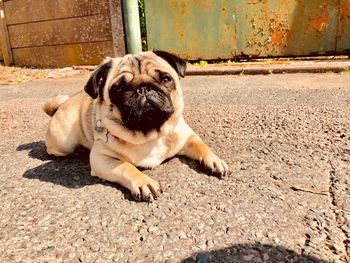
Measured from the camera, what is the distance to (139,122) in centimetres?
256

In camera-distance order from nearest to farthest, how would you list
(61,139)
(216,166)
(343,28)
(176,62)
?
(216,166) < (176,62) < (61,139) < (343,28)

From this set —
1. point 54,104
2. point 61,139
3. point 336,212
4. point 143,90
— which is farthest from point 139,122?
point 54,104

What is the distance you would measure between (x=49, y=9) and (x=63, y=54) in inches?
36.5

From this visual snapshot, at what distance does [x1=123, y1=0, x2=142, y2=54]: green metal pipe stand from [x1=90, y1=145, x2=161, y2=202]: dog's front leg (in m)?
4.27

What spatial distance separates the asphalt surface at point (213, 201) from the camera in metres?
1.85

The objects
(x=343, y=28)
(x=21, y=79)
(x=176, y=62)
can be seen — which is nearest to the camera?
(x=176, y=62)

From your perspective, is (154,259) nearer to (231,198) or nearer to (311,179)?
(231,198)

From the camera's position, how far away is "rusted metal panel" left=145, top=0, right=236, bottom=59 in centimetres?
657

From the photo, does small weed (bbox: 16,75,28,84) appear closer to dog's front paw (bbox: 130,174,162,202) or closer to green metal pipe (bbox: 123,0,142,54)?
green metal pipe (bbox: 123,0,142,54)

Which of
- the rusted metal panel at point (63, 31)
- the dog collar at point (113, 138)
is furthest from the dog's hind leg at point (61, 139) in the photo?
the rusted metal panel at point (63, 31)

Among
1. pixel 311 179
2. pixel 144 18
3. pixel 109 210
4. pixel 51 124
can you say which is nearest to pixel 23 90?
pixel 144 18

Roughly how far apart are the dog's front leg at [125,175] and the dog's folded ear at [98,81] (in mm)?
412

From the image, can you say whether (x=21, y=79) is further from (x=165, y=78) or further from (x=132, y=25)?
(x=165, y=78)

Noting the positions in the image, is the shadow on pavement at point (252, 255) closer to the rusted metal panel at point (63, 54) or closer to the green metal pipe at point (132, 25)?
the green metal pipe at point (132, 25)
